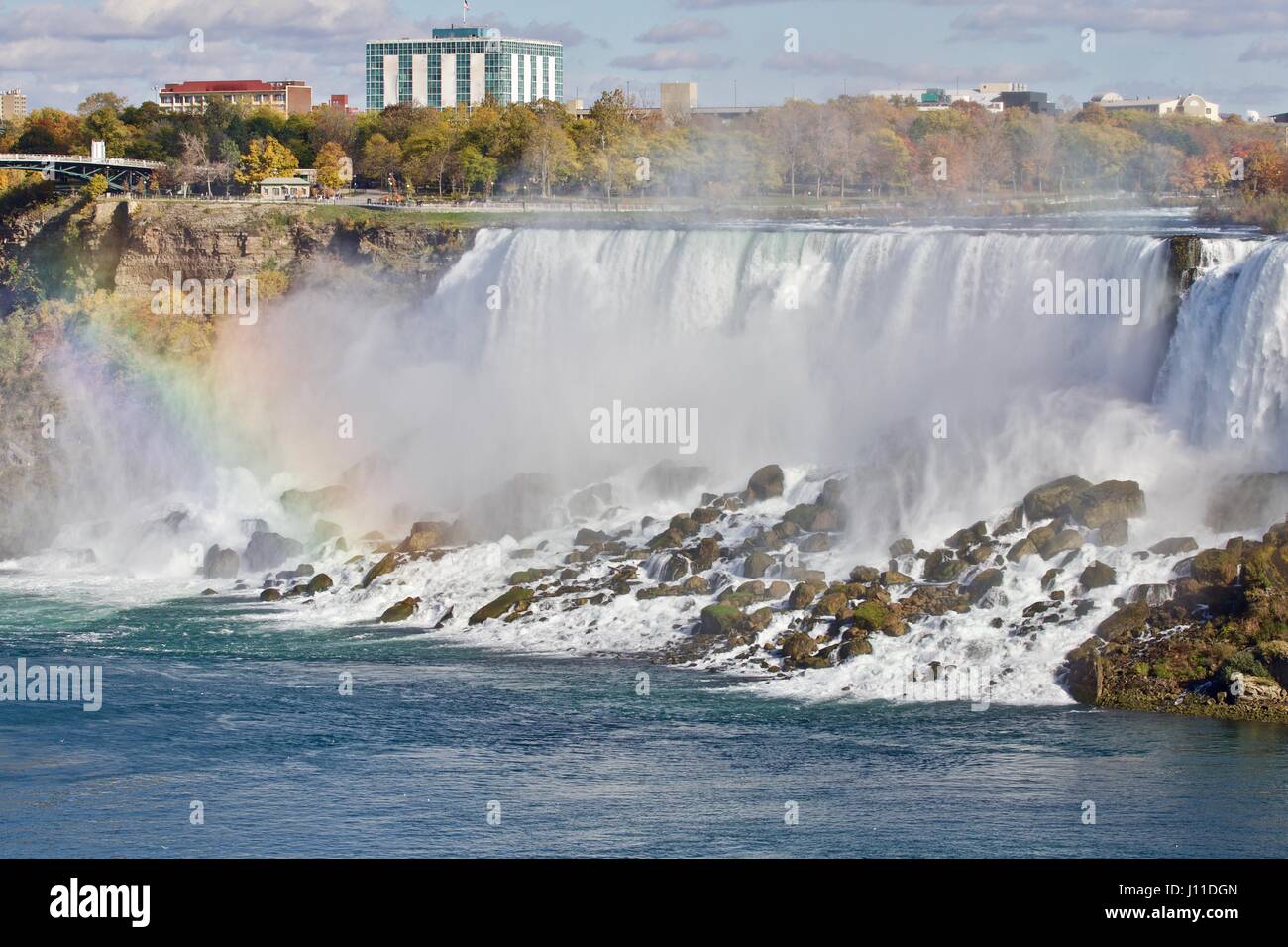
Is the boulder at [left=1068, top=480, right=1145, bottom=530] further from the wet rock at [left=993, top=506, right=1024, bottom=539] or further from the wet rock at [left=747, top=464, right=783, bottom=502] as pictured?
the wet rock at [left=747, top=464, right=783, bottom=502]

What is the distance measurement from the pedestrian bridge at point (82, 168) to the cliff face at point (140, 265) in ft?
29.5

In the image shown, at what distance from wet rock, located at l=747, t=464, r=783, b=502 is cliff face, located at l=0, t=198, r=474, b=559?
16500 mm

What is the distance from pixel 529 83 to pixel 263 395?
15131 centimetres

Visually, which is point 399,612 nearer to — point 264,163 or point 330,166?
point 330,166

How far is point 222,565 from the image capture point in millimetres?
43531

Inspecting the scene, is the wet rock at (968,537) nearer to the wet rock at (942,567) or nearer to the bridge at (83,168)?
the wet rock at (942,567)

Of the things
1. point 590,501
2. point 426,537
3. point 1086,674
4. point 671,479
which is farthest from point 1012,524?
point 426,537

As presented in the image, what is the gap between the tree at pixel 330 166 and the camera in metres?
76.9

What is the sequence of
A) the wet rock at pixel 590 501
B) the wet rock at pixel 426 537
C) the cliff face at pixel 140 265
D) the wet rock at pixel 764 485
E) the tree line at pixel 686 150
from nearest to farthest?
the wet rock at pixel 764 485 → the wet rock at pixel 426 537 → the wet rock at pixel 590 501 → the cliff face at pixel 140 265 → the tree line at pixel 686 150

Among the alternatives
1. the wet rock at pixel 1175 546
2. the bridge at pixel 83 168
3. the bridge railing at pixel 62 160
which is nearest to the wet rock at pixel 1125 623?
the wet rock at pixel 1175 546

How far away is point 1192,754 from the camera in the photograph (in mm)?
27641

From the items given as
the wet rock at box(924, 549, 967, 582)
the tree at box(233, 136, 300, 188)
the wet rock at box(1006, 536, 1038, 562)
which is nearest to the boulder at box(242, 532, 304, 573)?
the wet rock at box(924, 549, 967, 582)
